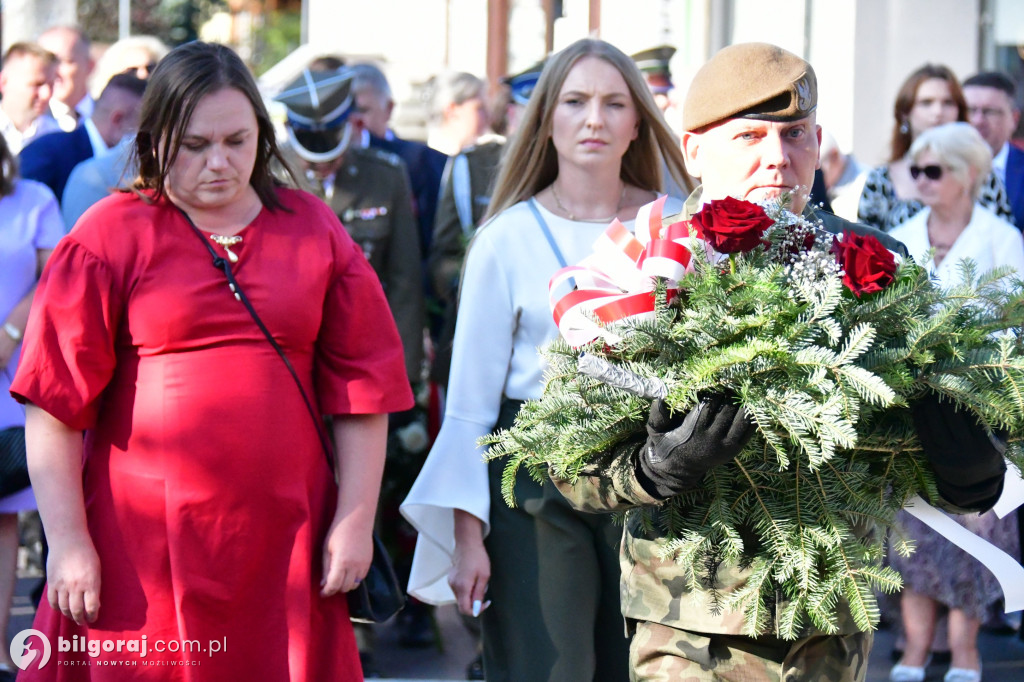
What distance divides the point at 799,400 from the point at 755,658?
0.77 m

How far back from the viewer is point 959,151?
5.83 m

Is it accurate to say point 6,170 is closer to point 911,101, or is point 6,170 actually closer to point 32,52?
point 32,52

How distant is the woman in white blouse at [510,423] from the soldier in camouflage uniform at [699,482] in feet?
1.76

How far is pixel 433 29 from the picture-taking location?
17094 mm

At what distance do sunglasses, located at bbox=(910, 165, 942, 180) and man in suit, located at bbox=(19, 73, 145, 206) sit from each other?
352 cm

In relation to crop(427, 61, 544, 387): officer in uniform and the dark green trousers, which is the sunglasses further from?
the dark green trousers

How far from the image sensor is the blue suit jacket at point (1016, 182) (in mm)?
6722

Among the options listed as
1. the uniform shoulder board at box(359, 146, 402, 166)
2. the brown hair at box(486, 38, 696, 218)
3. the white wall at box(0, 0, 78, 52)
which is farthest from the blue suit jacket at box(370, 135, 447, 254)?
the white wall at box(0, 0, 78, 52)

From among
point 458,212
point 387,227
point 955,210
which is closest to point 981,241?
point 955,210

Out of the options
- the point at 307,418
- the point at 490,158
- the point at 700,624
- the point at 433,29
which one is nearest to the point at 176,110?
the point at 307,418

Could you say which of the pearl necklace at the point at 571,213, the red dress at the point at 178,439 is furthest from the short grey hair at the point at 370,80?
the red dress at the point at 178,439

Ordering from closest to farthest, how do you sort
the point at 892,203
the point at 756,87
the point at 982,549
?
the point at 982,549 → the point at 756,87 → the point at 892,203

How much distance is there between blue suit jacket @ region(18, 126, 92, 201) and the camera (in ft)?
20.0

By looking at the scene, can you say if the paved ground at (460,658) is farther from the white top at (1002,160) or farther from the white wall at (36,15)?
the white wall at (36,15)
